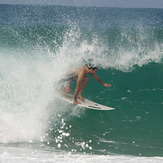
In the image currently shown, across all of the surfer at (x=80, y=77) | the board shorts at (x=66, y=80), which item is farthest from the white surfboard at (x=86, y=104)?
the board shorts at (x=66, y=80)

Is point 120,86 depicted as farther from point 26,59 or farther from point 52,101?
point 26,59

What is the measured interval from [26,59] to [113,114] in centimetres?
559

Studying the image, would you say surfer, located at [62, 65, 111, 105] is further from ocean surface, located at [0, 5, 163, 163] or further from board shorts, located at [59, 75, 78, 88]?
ocean surface, located at [0, 5, 163, 163]

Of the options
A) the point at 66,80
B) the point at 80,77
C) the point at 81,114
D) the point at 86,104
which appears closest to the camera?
the point at 80,77

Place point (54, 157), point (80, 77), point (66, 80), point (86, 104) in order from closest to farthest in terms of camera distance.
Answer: point (54, 157)
point (80, 77)
point (86, 104)
point (66, 80)

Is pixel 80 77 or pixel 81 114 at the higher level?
pixel 80 77

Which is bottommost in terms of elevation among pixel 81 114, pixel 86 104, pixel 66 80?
pixel 81 114

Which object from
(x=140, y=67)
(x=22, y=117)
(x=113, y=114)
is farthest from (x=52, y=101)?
(x=140, y=67)

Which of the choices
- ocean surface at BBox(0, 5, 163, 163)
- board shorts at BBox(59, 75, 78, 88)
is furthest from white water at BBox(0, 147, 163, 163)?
board shorts at BBox(59, 75, 78, 88)

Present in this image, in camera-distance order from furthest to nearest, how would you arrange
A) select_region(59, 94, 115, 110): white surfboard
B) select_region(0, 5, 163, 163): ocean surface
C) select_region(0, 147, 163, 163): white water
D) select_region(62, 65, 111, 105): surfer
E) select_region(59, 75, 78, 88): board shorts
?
1. select_region(59, 75, 78, 88): board shorts
2. select_region(59, 94, 115, 110): white surfboard
3. select_region(62, 65, 111, 105): surfer
4. select_region(0, 5, 163, 163): ocean surface
5. select_region(0, 147, 163, 163): white water

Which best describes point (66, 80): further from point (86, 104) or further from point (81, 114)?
point (81, 114)

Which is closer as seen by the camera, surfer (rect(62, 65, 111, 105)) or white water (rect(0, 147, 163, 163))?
white water (rect(0, 147, 163, 163))

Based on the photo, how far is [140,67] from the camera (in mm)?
9789

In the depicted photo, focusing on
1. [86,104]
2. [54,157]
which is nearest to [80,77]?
[86,104]
